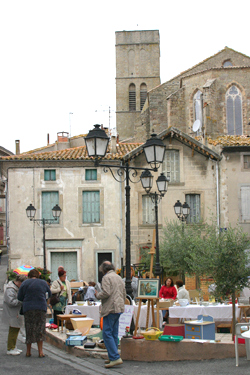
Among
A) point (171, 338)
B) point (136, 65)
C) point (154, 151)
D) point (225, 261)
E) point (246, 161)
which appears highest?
point (136, 65)

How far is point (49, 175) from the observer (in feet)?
88.7

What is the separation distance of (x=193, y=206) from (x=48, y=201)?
7.59 metres

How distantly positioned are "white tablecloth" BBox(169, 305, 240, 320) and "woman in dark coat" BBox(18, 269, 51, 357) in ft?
13.0

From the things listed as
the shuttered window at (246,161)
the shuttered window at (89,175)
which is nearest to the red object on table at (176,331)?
the shuttered window at (89,175)

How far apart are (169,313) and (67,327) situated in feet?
8.12

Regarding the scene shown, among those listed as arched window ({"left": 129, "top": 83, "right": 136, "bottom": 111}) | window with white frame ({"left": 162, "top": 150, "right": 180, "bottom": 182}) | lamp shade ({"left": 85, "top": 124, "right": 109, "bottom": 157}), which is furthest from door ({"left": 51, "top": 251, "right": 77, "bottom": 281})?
arched window ({"left": 129, "top": 83, "right": 136, "bottom": 111})

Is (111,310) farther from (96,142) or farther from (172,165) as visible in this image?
(172,165)

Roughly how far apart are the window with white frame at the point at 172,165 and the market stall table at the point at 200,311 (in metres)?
15.9

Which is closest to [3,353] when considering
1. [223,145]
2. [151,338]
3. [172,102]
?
[151,338]

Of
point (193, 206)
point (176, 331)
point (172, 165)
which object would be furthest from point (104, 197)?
point (176, 331)

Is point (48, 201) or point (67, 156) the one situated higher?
point (67, 156)

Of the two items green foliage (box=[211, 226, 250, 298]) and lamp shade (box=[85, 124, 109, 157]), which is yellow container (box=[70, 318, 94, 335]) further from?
lamp shade (box=[85, 124, 109, 157])

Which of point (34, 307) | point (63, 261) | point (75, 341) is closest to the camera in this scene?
point (34, 307)

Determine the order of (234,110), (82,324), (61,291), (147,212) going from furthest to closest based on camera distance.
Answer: (234,110) < (147,212) < (61,291) < (82,324)
